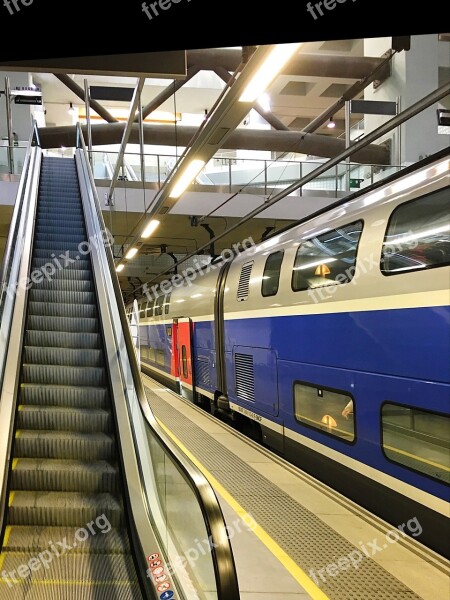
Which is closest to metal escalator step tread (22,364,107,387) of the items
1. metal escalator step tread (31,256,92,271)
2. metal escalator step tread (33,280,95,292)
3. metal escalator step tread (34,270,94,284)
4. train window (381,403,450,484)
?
metal escalator step tread (33,280,95,292)

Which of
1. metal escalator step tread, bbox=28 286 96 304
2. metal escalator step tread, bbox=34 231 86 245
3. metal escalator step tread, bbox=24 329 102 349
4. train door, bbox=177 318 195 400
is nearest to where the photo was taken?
metal escalator step tread, bbox=24 329 102 349

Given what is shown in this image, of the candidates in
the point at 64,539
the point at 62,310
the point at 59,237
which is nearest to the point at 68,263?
the point at 59,237

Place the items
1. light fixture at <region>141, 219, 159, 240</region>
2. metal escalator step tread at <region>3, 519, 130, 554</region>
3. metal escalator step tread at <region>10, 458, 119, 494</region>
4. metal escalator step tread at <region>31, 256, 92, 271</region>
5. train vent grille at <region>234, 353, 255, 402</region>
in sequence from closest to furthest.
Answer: metal escalator step tread at <region>3, 519, 130, 554</region> → metal escalator step tread at <region>10, 458, 119, 494</region> → train vent grille at <region>234, 353, 255, 402</region> → metal escalator step tread at <region>31, 256, 92, 271</region> → light fixture at <region>141, 219, 159, 240</region>

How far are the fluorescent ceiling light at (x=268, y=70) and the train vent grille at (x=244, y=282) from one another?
3.09 metres

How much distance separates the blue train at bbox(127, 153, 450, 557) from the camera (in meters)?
3.62

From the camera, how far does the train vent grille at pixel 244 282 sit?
721 cm

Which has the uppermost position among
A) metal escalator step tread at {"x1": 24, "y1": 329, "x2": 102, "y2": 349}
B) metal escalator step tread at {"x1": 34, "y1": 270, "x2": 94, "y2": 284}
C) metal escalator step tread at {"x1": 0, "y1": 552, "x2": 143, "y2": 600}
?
metal escalator step tread at {"x1": 34, "y1": 270, "x2": 94, "y2": 284}

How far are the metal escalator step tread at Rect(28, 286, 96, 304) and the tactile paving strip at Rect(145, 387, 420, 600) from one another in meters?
2.39

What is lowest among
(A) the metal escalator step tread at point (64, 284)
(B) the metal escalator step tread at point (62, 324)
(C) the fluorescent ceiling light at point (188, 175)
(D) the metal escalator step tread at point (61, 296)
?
(B) the metal escalator step tread at point (62, 324)

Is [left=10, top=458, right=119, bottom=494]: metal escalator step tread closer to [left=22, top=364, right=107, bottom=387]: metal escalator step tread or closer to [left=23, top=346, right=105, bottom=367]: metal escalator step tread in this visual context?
[left=22, top=364, right=107, bottom=387]: metal escalator step tread

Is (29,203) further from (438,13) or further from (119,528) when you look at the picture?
(438,13)

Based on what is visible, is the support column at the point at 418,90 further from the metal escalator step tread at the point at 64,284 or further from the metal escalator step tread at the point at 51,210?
the metal escalator step tread at the point at 64,284

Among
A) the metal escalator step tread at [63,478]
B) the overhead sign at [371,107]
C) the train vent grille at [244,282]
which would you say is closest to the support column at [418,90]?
the overhead sign at [371,107]

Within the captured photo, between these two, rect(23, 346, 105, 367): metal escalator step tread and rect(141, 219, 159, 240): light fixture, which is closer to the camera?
rect(23, 346, 105, 367): metal escalator step tread
